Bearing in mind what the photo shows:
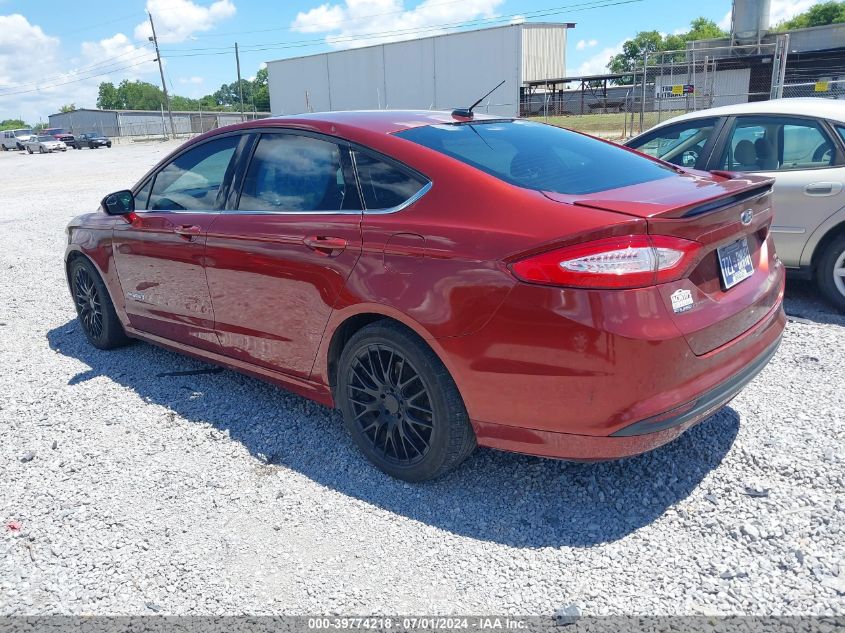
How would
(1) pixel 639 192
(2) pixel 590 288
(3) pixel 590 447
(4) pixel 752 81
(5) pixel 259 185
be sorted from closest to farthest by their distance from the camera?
(2) pixel 590 288 < (3) pixel 590 447 < (1) pixel 639 192 < (5) pixel 259 185 < (4) pixel 752 81

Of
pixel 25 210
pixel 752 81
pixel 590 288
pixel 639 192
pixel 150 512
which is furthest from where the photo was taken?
pixel 752 81

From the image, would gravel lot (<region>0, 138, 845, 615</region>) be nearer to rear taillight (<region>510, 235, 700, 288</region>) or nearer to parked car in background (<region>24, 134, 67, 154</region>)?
rear taillight (<region>510, 235, 700, 288</region>)

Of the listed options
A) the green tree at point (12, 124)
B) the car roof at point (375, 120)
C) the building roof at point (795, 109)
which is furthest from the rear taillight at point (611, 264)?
the green tree at point (12, 124)

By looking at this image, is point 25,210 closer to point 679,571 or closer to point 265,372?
point 265,372

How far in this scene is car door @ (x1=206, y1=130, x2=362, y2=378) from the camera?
322 cm

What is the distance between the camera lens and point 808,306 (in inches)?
216

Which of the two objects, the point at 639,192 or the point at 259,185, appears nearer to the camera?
the point at 639,192

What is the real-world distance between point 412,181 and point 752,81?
31.7m

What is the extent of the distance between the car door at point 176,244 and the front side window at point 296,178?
0.27 m

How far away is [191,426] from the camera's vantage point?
3885 millimetres

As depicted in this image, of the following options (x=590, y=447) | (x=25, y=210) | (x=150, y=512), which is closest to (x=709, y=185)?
(x=590, y=447)

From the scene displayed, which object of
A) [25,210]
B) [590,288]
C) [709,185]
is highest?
[709,185]

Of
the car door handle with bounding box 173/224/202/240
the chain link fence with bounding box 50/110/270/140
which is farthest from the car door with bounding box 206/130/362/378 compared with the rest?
the chain link fence with bounding box 50/110/270/140

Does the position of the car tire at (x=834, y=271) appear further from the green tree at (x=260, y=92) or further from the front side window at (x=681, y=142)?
the green tree at (x=260, y=92)
